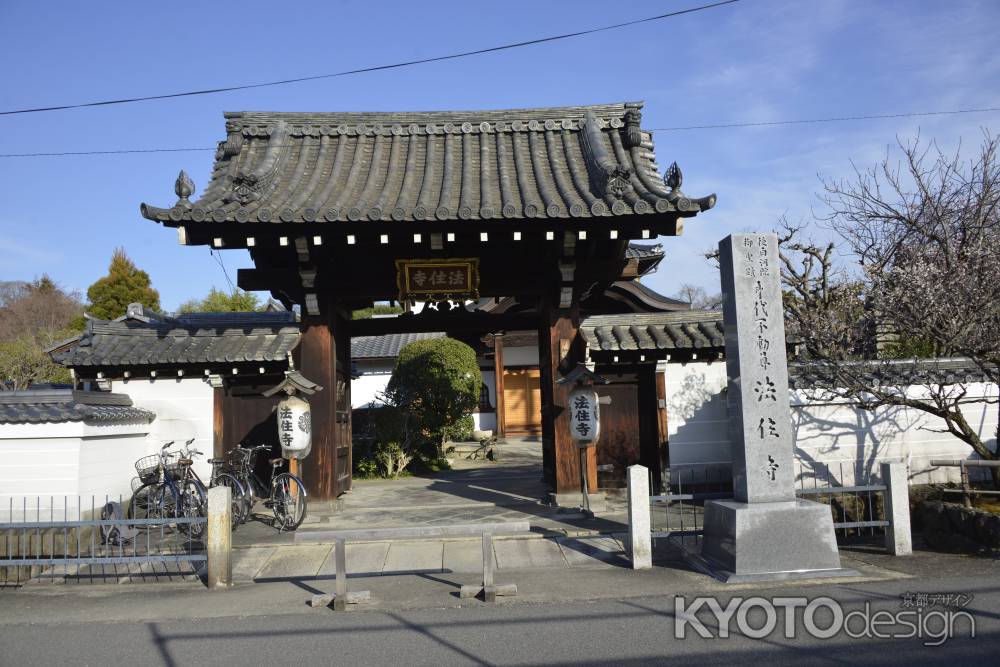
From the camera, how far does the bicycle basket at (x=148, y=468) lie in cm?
1068

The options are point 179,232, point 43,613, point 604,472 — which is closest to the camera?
point 43,613

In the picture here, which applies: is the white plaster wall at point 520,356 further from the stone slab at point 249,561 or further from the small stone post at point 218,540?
the small stone post at point 218,540

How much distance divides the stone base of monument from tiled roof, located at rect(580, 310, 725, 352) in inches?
196

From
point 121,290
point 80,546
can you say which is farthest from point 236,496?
point 121,290

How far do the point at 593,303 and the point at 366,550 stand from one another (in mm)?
10268

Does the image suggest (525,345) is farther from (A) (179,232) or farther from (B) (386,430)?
(A) (179,232)

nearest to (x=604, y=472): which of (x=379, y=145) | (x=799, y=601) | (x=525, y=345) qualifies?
(x=799, y=601)

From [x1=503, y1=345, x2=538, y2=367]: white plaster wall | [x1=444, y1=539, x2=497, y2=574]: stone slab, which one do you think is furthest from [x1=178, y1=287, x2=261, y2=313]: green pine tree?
[x1=444, y1=539, x2=497, y2=574]: stone slab

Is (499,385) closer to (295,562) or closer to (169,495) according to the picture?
(169,495)

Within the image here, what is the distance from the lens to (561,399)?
11.8 meters

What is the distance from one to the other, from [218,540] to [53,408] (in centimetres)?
358

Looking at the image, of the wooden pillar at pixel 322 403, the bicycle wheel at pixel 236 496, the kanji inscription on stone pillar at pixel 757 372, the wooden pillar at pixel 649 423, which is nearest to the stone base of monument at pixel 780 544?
the kanji inscription on stone pillar at pixel 757 372

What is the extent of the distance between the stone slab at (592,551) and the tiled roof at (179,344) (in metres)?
5.67

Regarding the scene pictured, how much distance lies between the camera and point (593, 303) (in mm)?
18000
